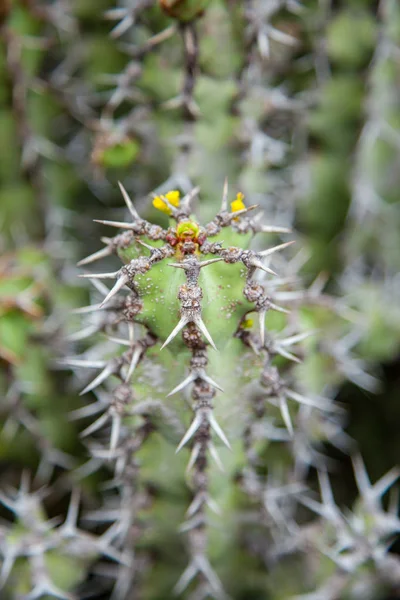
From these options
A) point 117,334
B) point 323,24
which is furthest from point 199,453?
point 323,24

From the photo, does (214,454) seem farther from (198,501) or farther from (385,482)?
(385,482)

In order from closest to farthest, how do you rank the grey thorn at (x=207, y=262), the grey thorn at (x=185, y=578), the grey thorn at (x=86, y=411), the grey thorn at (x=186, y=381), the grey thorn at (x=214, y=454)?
the grey thorn at (x=207, y=262)
the grey thorn at (x=186, y=381)
the grey thorn at (x=214, y=454)
the grey thorn at (x=185, y=578)
the grey thorn at (x=86, y=411)

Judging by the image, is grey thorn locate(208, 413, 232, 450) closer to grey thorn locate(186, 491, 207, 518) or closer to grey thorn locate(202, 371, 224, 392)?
grey thorn locate(202, 371, 224, 392)

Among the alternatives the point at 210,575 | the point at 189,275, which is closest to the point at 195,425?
the point at 189,275

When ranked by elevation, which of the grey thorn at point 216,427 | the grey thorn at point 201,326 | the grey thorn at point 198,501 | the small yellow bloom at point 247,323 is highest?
the grey thorn at point 201,326

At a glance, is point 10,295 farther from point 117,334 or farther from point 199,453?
point 199,453

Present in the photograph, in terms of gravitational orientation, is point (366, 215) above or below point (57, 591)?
above

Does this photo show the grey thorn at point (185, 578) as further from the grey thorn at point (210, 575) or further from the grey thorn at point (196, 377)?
the grey thorn at point (196, 377)

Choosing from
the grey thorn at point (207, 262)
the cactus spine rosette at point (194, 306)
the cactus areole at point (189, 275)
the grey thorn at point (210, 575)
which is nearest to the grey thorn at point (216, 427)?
the cactus spine rosette at point (194, 306)
